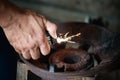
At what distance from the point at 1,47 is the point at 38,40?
676 mm

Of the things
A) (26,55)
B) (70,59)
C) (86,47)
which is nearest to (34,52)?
(26,55)

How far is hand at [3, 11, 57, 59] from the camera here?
73.2 inches

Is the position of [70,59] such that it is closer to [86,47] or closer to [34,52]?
[86,47]

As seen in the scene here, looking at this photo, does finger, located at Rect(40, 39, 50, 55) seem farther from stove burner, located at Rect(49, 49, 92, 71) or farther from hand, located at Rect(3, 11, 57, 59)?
stove burner, located at Rect(49, 49, 92, 71)

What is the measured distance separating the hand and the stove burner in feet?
0.80

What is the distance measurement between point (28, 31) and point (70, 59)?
0.50 meters

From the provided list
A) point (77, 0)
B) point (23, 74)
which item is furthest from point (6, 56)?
point (77, 0)

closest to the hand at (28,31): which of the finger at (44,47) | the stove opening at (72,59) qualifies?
the finger at (44,47)

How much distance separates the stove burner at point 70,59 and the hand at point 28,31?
9.6 inches

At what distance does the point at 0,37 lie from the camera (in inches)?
96.4

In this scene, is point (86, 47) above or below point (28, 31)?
below

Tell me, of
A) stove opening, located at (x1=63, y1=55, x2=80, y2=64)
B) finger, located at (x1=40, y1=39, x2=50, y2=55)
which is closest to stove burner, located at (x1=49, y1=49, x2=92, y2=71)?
stove opening, located at (x1=63, y1=55, x2=80, y2=64)

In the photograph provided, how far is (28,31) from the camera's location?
1.87 m

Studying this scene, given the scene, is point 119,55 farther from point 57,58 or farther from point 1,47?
point 1,47
